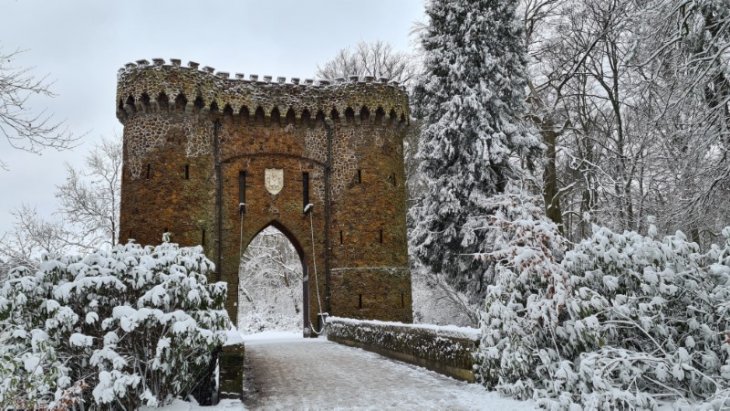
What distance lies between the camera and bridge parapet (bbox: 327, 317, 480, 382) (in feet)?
27.2

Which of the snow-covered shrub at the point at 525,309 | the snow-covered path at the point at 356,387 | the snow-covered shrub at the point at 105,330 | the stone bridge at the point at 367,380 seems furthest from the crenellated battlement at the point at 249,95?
the snow-covered shrub at the point at 525,309

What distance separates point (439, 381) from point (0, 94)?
21.6 feet

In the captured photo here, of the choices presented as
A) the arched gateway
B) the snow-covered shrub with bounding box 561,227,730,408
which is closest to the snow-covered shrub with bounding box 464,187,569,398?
the snow-covered shrub with bounding box 561,227,730,408

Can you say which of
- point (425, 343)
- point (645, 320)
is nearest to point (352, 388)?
point (425, 343)

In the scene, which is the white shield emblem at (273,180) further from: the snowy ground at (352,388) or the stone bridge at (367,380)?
the snowy ground at (352,388)

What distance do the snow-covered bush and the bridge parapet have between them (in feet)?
4.60

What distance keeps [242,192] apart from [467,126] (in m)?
6.95

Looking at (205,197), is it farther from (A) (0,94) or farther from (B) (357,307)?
(A) (0,94)

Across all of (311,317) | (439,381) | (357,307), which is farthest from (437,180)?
(439,381)

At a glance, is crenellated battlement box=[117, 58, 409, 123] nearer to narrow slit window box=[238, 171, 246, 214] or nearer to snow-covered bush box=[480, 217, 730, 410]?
narrow slit window box=[238, 171, 246, 214]

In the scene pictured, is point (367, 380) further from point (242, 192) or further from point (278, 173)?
point (278, 173)

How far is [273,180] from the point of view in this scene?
722 inches

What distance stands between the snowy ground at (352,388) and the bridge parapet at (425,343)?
0.64ft

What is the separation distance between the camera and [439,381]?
851cm
